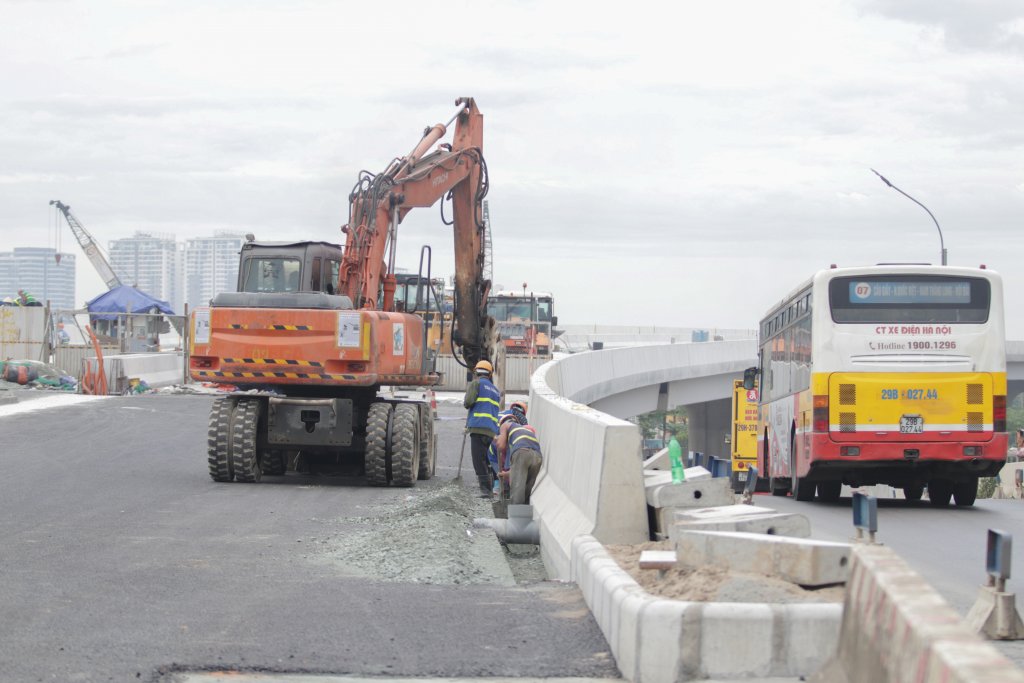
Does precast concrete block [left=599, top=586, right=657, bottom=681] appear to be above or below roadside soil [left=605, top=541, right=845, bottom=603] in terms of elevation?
below

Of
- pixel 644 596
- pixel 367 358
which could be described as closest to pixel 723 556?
pixel 644 596

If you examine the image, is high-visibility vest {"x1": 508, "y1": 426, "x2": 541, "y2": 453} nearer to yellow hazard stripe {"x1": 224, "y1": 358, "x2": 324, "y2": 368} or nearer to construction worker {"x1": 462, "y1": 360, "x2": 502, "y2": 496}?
construction worker {"x1": 462, "y1": 360, "x2": 502, "y2": 496}

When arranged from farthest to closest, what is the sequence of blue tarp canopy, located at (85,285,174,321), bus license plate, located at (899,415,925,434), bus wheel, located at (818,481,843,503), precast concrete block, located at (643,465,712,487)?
blue tarp canopy, located at (85,285,174,321) < bus wheel, located at (818,481,843,503) < bus license plate, located at (899,415,925,434) < precast concrete block, located at (643,465,712,487)

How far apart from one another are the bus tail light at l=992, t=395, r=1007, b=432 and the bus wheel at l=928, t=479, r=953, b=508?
1631 millimetres

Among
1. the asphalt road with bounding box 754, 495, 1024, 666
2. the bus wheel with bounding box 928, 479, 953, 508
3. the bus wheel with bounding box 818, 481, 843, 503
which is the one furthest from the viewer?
the bus wheel with bounding box 818, 481, 843, 503

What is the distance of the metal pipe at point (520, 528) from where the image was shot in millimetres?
13430

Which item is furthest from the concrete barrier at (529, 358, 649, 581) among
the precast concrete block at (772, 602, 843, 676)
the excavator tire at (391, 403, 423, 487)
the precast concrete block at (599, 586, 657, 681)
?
the excavator tire at (391, 403, 423, 487)

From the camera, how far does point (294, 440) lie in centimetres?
1878

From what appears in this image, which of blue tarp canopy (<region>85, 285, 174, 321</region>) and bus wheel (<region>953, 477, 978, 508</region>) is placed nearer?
bus wheel (<region>953, 477, 978, 508</region>)

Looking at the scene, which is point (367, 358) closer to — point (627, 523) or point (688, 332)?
point (627, 523)

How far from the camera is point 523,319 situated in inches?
1939

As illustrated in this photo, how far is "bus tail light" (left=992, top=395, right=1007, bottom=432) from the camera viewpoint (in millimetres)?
17984

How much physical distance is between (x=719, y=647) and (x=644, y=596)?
552mm

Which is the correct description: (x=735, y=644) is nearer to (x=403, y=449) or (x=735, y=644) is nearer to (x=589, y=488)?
(x=589, y=488)
